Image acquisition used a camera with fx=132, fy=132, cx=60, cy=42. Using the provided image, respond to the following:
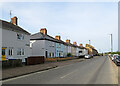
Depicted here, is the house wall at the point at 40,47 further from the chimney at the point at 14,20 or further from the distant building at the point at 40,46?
the chimney at the point at 14,20

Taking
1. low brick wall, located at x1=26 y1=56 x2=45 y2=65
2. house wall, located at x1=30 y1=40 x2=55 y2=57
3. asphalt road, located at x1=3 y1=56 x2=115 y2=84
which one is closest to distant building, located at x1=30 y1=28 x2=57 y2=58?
house wall, located at x1=30 y1=40 x2=55 y2=57

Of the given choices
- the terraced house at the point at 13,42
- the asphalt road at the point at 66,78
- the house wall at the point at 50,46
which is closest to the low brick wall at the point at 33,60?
the terraced house at the point at 13,42

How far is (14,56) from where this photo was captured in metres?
22.9

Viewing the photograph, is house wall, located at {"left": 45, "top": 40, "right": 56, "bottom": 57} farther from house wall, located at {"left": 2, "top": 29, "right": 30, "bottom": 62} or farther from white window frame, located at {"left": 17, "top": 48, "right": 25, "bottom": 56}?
white window frame, located at {"left": 17, "top": 48, "right": 25, "bottom": 56}

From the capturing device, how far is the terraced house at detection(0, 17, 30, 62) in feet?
68.9

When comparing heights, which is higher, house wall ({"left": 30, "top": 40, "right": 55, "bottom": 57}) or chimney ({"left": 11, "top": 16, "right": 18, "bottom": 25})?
chimney ({"left": 11, "top": 16, "right": 18, "bottom": 25})

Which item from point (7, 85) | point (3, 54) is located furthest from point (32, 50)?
point (7, 85)

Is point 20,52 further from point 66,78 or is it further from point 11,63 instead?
point 66,78

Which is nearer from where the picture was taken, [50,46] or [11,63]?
[11,63]

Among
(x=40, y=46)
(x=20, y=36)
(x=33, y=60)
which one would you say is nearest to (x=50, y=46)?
(x=40, y=46)

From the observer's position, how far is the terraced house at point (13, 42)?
2100cm

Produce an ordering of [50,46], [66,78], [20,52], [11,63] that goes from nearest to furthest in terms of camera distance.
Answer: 1. [66,78]
2. [11,63]
3. [20,52]
4. [50,46]

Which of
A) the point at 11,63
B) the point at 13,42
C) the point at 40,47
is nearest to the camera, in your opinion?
the point at 11,63

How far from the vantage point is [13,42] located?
23.0m
